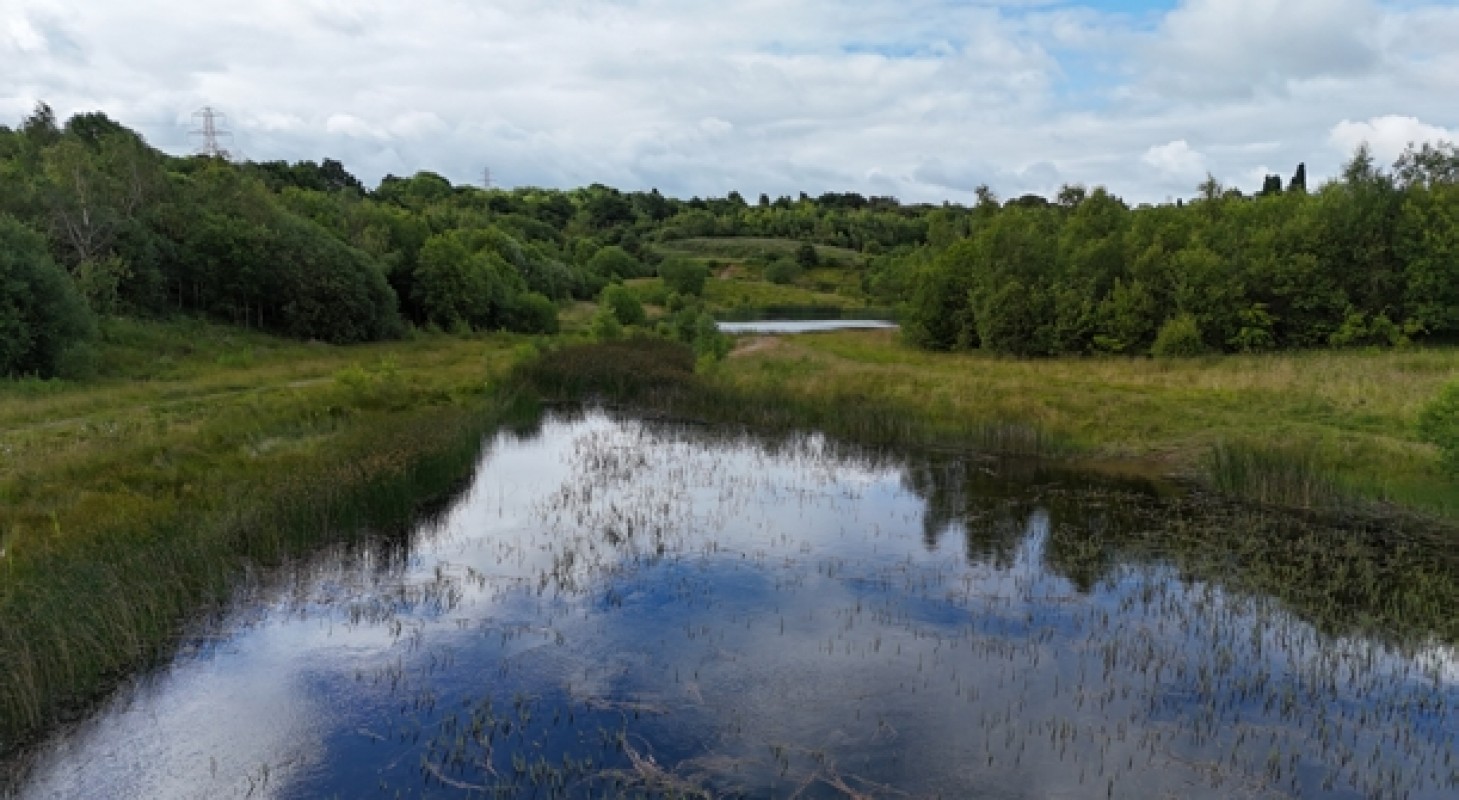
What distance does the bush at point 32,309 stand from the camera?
102 feet

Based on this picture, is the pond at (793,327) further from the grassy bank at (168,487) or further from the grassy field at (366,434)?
the grassy bank at (168,487)

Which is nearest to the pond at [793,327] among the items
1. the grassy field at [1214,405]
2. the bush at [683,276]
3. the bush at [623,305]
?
the bush at [623,305]

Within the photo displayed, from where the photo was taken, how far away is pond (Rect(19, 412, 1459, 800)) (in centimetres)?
1022

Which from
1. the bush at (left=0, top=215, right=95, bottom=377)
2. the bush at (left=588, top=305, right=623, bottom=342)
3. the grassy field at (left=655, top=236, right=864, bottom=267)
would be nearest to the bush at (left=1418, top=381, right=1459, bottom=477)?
the bush at (left=588, top=305, right=623, bottom=342)

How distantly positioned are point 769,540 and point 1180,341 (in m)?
33.1

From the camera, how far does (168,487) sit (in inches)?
714

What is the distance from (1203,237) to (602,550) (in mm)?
43668

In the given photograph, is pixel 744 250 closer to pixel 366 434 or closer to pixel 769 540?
pixel 366 434

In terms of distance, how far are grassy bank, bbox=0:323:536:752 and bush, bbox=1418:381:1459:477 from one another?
72.6 ft

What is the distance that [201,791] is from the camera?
9.71 m

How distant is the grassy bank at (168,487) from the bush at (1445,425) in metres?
22.1

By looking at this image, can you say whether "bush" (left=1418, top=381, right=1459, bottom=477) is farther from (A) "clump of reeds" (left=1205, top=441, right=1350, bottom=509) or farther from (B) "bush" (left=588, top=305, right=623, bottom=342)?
(B) "bush" (left=588, top=305, right=623, bottom=342)

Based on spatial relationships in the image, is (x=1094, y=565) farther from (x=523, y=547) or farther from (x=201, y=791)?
(x=201, y=791)

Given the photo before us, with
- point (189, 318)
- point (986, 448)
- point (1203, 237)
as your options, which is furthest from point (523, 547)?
point (1203, 237)
